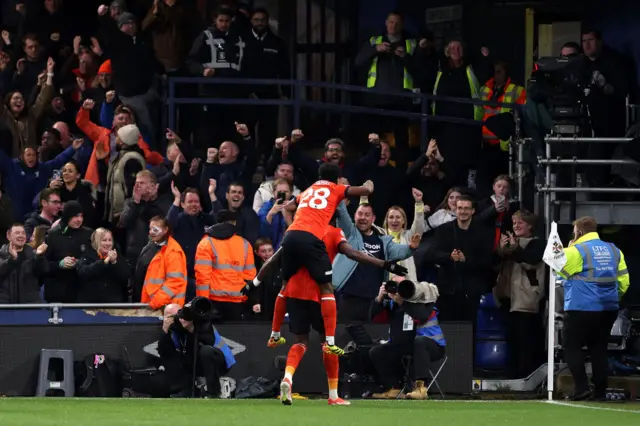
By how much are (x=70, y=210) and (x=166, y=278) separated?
1.62m

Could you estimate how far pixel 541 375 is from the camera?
20172mm

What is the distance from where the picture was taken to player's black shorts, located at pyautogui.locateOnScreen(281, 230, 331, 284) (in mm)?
16188

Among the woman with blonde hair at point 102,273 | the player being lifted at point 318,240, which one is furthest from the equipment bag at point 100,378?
the player being lifted at point 318,240

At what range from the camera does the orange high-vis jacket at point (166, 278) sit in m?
19.6

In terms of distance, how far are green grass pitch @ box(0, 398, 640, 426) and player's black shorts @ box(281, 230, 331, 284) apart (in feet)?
4.07

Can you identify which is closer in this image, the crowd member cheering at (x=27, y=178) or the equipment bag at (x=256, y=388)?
the equipment bag at (x=256, y=388)

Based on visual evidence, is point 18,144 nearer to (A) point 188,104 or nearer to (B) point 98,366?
(A) point 188,104

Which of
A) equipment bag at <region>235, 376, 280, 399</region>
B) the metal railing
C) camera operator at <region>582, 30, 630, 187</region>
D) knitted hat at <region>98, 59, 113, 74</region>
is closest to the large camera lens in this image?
equipment bag at <region>235, 376, 280, 399</region>

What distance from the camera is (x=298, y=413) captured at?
50.5ft

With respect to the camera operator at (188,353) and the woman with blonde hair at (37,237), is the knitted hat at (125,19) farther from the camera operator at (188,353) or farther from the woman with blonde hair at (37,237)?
the camera operator at (188,353)

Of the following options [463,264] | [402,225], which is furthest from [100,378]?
[463,264]

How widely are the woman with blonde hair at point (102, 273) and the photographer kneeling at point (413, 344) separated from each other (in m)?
3.05

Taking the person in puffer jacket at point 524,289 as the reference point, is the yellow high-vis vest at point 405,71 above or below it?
above

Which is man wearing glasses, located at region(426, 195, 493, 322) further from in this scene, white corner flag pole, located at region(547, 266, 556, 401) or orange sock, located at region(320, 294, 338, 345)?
orange sock, located at region(320, 294, 338, 345)
